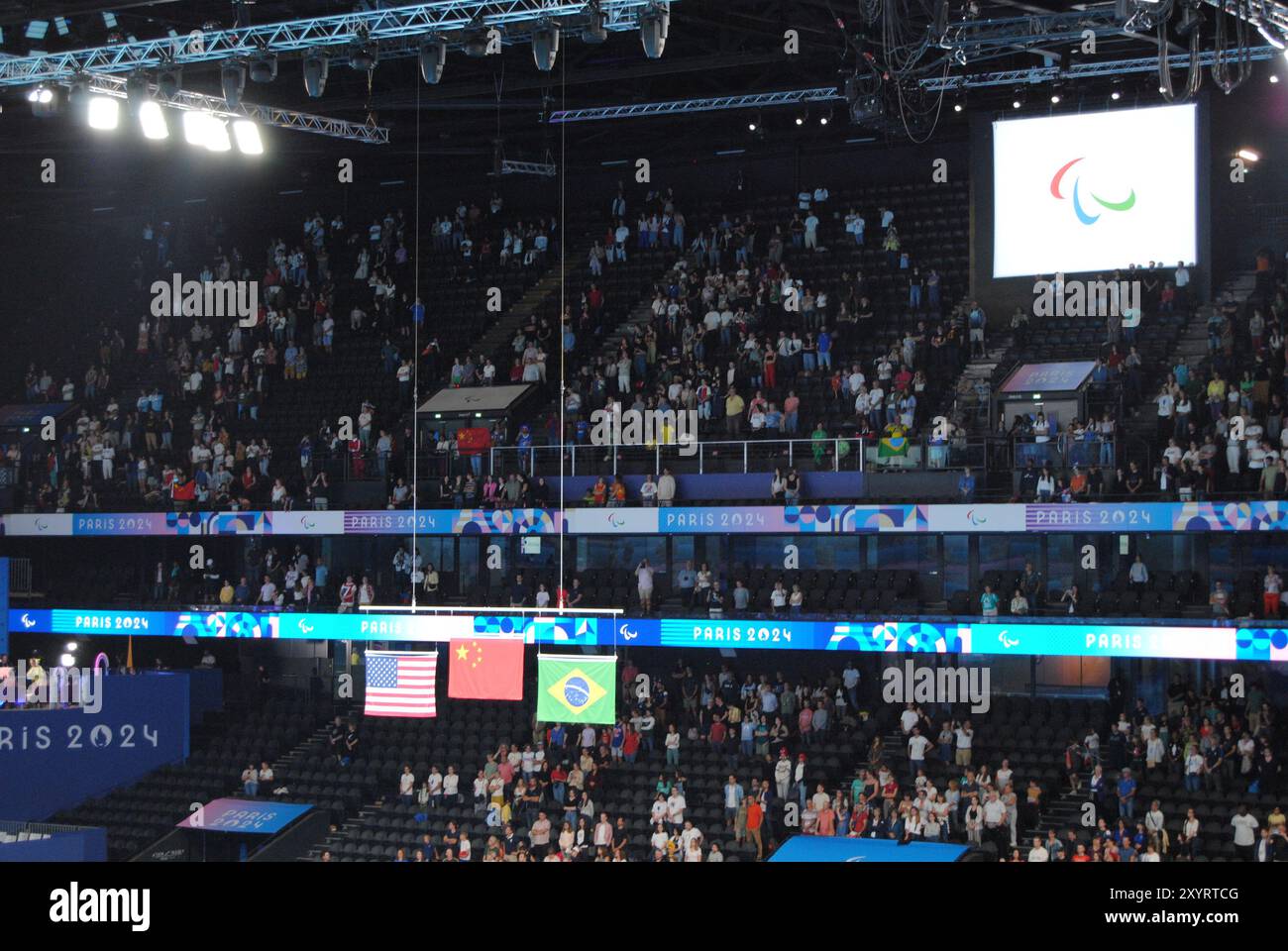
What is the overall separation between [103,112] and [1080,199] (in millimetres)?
16982

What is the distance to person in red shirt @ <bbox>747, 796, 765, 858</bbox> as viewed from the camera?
23781 mm

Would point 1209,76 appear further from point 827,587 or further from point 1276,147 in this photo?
point 827,587

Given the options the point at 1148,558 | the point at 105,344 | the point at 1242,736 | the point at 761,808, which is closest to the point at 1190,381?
the point at 1148,558

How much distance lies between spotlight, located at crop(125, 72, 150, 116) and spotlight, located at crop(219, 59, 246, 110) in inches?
46.1

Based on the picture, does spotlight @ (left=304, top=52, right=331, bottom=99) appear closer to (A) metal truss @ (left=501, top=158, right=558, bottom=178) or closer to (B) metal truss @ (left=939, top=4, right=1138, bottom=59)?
(B) metal truss @ (left=939, top=4, right=1138, bottom=59)

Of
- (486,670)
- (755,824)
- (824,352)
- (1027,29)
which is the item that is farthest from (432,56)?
(755,824)

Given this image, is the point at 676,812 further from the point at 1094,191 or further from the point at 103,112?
the point at 1094,191

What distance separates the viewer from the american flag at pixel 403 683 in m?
23.8

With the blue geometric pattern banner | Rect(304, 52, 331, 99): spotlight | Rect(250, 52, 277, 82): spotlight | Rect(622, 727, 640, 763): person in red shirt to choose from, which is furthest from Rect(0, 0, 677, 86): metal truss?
Rect(622, 727, 640, 763): person in red shirt

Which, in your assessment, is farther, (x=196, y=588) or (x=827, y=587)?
(x=196, y=588)

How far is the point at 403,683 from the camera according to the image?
2381cm
